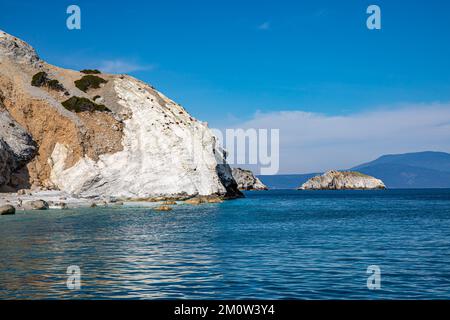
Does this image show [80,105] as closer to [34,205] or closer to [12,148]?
[12,148]

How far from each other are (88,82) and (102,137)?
755 inches

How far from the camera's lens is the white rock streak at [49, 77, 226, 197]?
79225 mm

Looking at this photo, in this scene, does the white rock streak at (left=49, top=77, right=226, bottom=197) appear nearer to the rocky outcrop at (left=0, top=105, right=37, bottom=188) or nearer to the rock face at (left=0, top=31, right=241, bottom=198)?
the rock face at (left=0, top=31, right=241, bottom=198)

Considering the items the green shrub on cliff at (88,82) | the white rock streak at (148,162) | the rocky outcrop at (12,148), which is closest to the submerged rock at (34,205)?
the rocky outcrop at (12,148)

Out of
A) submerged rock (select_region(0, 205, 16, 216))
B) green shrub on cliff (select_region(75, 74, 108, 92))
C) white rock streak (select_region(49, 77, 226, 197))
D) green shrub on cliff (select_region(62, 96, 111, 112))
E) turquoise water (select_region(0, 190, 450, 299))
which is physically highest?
green shrub on cliff (select_region(75, 74, 108, 92))

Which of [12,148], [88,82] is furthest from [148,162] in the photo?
[88,82]

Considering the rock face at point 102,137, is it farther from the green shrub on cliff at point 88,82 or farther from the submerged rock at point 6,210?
the submerged rock at point 6,210

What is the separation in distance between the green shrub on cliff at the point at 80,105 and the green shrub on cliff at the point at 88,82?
27.1 ft

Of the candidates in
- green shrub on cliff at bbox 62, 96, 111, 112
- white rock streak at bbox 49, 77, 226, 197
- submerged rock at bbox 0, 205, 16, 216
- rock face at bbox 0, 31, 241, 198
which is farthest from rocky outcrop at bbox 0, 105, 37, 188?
submerged rock at bbox 0, 205, 16, 216

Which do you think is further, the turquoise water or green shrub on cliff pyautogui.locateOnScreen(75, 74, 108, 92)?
green shrub on cliff pyautogui.locateOnScreen(75, 74, 108, 92)

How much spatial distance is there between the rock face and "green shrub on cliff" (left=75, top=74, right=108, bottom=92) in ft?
1.00

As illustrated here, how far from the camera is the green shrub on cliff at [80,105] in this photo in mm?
88188

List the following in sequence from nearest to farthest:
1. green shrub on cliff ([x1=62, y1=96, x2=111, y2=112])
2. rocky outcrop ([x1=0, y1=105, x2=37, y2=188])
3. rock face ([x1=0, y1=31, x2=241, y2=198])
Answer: rocky outcrop ([x1=0, y1=105, x2=37, y2=188]) < rock face ([x1=0, y1=31, x2=241, y2=198]) < green shrub on cliff ([x1=62, y1=96, x2=111, y2=112])
